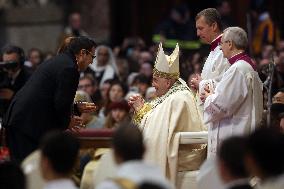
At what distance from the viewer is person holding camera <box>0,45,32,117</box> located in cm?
1362

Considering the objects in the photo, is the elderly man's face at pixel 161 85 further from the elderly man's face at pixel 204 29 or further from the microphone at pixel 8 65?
the microphone at pixel 8 65

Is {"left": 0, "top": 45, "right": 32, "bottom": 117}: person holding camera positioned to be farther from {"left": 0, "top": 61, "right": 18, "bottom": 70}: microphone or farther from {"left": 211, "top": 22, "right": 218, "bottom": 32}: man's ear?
{"left": 211, "top": 22, "right": 218, "bottom": 32}: man's ear

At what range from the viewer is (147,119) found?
38.7 feet

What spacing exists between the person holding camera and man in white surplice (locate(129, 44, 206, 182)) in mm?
2114

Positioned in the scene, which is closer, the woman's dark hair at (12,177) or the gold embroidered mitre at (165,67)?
the woman's dark hair at (12,177)

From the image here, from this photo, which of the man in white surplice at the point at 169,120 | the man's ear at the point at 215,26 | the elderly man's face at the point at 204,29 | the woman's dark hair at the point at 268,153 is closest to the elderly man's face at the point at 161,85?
the man in white surplice at the point at 169,120

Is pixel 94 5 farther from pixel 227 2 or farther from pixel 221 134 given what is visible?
pixel 221 134

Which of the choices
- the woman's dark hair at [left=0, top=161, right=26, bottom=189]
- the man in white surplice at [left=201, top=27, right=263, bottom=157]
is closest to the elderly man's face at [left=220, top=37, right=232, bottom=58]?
the man in white surplice at [left=201, top=27, right=263, bottom=157]

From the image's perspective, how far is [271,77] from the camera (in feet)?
44.5

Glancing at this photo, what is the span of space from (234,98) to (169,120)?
2.97ft

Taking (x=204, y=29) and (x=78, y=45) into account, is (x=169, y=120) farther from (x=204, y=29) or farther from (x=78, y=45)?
(x=78, y=45)

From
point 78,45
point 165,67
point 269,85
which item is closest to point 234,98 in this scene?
point 165,67

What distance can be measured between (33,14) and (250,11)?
424 centimetres

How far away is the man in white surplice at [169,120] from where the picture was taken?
11672mm
